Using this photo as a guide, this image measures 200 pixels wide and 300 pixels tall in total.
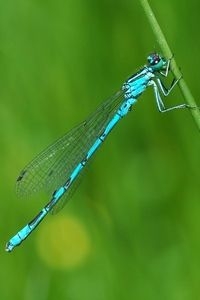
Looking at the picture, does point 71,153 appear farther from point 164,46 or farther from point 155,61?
point 164,46

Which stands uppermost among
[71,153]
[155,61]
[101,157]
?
[155,61]

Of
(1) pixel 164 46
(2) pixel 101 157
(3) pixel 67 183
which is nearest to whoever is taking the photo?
(1) pixel 164 46

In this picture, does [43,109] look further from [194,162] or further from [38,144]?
[194,162]

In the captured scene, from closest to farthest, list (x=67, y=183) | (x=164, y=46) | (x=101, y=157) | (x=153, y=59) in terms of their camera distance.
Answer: (x=164, y=46) → (x=153, y=59) → (x=67, y=183) → (x=101, y=157)

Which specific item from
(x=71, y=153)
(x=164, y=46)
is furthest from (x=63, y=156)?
(x=164, y=46)

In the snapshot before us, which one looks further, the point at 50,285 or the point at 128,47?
the point at 128,47

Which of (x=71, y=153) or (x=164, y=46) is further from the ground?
(x=164, y=46)

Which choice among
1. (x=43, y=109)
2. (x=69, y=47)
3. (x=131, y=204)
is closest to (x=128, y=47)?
(x=69, y=47)
